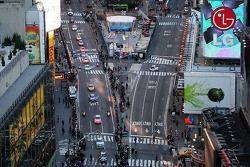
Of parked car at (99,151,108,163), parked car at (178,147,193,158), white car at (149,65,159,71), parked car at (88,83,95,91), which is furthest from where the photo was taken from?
white car at (149,65,159,71)

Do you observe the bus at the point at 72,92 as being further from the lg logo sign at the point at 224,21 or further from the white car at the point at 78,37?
the white car at the point at 78,37

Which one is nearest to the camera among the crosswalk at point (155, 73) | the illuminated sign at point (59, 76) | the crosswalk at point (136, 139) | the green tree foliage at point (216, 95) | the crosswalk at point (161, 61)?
the crosswalk at point (136, 139)

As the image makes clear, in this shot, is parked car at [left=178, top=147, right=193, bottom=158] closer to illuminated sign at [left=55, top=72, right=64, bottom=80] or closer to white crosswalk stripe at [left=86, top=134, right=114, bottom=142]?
white crosswalk stripe at [left=86, top=134, right=114, bottom=142]

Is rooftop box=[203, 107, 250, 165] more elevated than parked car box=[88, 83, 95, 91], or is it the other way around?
rooftop box=[203, 107, 250, 165]

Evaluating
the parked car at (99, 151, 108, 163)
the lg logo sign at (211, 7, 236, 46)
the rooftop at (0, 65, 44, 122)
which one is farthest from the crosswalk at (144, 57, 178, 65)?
the rooftop at (0, 65, 44, 122)

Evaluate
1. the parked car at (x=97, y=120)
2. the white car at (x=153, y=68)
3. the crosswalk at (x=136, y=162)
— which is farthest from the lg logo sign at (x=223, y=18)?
the crosswalk at (x=136, y=162)
